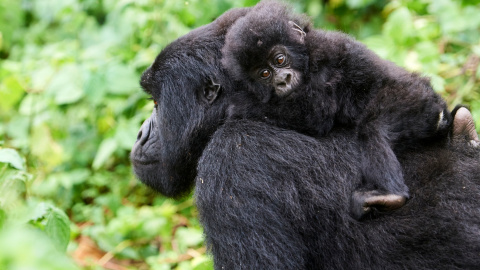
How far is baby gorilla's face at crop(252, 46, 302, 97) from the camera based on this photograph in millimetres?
2482

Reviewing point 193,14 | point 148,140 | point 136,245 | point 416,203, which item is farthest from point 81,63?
point 416,203

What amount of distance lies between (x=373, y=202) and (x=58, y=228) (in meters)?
1.49

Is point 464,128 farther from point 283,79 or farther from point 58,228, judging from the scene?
point 58,228

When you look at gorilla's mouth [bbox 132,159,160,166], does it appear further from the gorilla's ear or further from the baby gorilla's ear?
the baby gorilla's ear

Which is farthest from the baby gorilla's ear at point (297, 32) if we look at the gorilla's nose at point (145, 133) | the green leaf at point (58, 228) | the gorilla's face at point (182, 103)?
the green leaf at point (58, 228)

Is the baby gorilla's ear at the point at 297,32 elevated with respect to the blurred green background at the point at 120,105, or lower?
elevated

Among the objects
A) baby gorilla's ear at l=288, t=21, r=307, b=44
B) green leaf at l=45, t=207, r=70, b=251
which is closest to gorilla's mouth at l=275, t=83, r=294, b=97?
baby gorilla's ear at l=288, t=21, r=307, b=44

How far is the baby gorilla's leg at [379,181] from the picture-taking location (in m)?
2.24

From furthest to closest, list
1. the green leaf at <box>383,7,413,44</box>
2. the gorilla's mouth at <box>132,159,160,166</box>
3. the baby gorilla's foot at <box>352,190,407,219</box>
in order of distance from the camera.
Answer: the green leaf at <box>383,7,413,44</box> → the gorilla's mouth at <box>132,159,160,166</box> → the baby gorilla's foot at <box>352,190,407,219</box>

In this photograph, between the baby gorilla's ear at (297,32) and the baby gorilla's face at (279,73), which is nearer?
the baby gorilla's face at (279,73)

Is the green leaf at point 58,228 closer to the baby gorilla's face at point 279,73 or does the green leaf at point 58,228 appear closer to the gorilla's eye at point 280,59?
the baby gorilla's face at point 279,73

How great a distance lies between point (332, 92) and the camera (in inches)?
97.1

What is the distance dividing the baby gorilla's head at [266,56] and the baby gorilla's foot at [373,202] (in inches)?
23.9

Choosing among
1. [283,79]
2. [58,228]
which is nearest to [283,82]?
[283,79]
